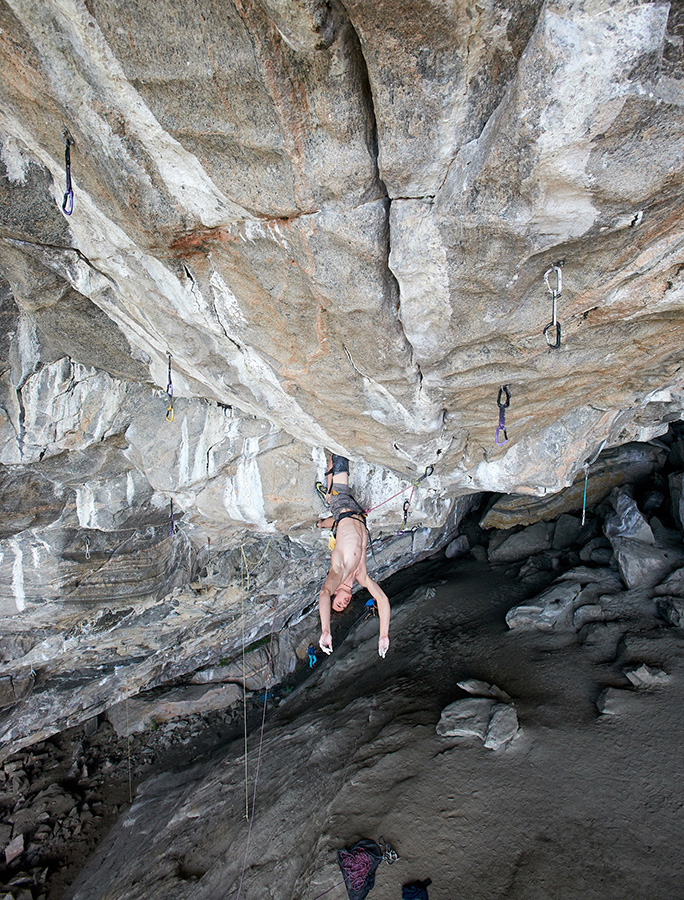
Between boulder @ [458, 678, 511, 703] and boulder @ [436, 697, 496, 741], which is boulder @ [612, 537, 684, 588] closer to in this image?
boulder @ [458, 678, 511, 703]

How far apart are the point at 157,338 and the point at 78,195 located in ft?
4.98

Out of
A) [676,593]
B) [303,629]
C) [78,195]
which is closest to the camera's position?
[78,195]

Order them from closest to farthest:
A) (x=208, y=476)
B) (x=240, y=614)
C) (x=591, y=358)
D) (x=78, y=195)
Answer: (x=78, y=195) → (x=591, y=358) → (x=208, y=476) → (x=240, y=614)

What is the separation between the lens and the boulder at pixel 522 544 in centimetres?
1261

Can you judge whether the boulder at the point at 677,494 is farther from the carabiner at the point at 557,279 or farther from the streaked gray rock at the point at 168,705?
the streaked gray rock at the point at 168,705

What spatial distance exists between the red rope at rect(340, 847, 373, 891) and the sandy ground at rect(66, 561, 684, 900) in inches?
6.7

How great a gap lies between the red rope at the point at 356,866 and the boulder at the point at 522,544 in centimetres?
825

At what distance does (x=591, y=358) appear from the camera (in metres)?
4.50

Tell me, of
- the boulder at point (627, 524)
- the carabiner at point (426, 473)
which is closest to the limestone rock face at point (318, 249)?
the carabiner at point (426, 473)

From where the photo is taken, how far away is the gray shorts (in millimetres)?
6570

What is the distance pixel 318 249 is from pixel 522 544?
11.4 meters

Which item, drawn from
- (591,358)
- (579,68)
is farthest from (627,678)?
(579,68)

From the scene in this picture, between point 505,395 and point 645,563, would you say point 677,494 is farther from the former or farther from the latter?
point 505,395

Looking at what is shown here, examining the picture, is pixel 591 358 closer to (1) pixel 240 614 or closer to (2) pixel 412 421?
(2) pixel 412 421
